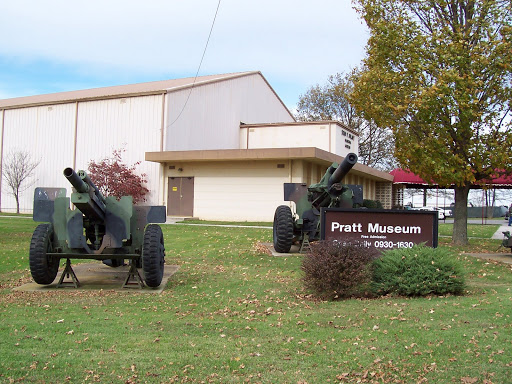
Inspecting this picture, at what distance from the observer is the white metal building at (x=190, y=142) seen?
26.8m

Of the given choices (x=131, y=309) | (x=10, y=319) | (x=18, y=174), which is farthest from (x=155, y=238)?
(x=18, y=174)

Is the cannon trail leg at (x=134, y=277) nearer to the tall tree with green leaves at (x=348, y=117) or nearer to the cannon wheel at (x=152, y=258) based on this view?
the cannon wheel at (x=152, y=258)

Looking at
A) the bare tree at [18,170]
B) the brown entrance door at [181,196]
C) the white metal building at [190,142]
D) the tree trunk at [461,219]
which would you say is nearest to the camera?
the tree trunk at [461,219]

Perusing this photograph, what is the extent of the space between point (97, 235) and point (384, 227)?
4.89 m

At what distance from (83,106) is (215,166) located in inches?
374

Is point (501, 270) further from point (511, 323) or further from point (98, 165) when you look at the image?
point (98, 165)

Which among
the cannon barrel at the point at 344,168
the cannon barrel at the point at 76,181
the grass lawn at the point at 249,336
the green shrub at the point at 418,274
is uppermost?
the cannon barrel at the point at 344,168

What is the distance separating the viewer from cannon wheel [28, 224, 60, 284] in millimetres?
8680

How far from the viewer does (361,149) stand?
49.4 m

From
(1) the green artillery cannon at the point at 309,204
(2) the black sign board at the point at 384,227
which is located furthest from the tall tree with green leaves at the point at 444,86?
(2) the black sign board at the point at 384,227

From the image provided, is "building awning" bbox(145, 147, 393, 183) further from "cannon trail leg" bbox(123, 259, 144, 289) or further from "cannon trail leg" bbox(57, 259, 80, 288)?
"cannon trail leg" bbox(57, 259, 80, 288)

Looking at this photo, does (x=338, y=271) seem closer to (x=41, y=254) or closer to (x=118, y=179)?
(x=41, y=254)

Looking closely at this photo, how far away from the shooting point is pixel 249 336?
605cm

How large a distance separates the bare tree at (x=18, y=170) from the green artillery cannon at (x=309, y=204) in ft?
78.2
